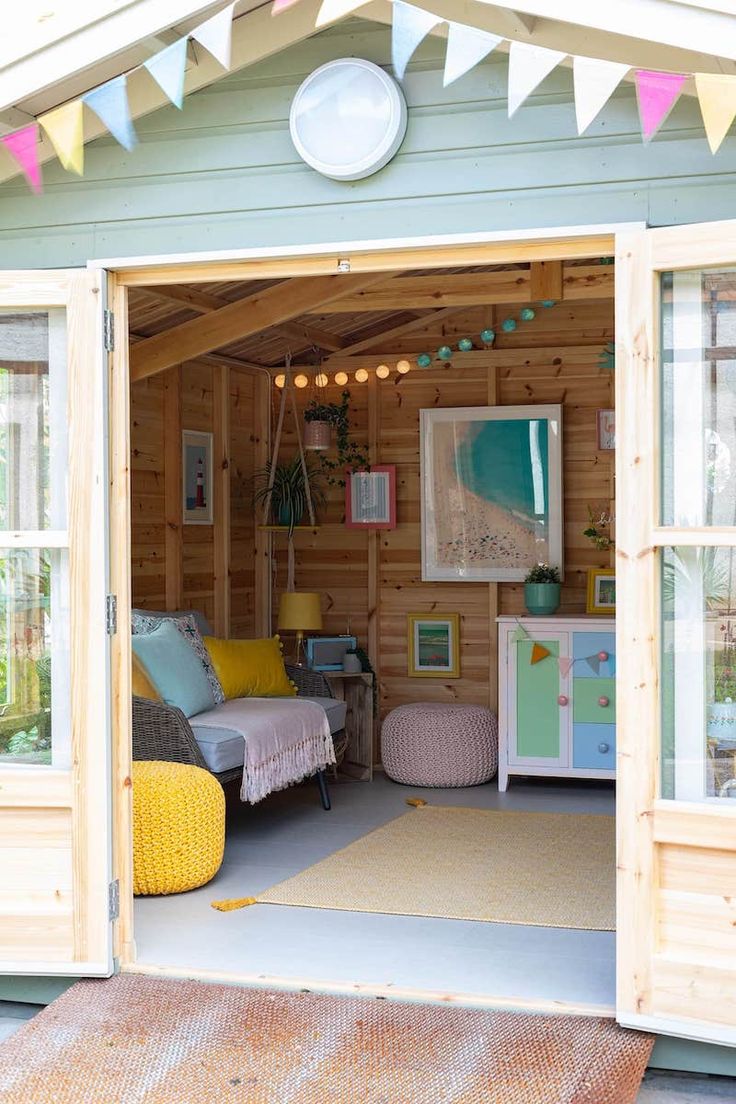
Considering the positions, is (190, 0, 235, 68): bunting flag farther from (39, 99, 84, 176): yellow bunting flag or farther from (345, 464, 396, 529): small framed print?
(345, 464, 396, 529): small framed print

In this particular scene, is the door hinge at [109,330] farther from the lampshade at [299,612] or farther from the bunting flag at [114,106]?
the lampshade at [299,612]

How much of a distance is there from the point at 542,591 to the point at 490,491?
0.72 m

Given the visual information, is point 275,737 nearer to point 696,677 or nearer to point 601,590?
point 601,590

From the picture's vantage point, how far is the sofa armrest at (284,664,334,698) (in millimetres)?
6730

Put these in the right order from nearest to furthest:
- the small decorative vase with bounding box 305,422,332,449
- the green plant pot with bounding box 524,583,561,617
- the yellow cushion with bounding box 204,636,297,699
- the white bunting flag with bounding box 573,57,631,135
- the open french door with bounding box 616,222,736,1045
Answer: the white bunting flag with bounding box 573,57,631,135 → the open french door with bounding box 616,222,736,1045 → the yellow cushion with bounding box 204,636,297,699 → the green plant pot with bounding box 524,583,561,617 → the small decorative vase with bounding box 305,422,332,449

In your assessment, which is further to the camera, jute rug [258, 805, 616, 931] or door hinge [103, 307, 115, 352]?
jute rug [258, 805, 616, 931]

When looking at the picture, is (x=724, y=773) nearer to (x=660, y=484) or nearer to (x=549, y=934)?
(x=660, y=484)

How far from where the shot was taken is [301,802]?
21.4 ft

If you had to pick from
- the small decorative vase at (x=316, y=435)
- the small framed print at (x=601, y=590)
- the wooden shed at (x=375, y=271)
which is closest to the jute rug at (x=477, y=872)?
the wooden shed at (x=375, y=271)

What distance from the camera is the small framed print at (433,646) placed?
746 centimetres

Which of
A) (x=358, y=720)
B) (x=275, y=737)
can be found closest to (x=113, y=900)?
(x=275, y=737)

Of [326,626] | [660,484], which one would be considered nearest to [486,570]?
[326,626]

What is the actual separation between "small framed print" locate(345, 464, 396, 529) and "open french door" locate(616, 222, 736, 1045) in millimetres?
4252

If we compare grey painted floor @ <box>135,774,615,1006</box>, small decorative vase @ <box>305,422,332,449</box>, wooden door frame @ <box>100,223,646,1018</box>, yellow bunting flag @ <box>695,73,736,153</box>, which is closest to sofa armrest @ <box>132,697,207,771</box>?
grey painted floor @ <box>135,774,615,1006</box>
